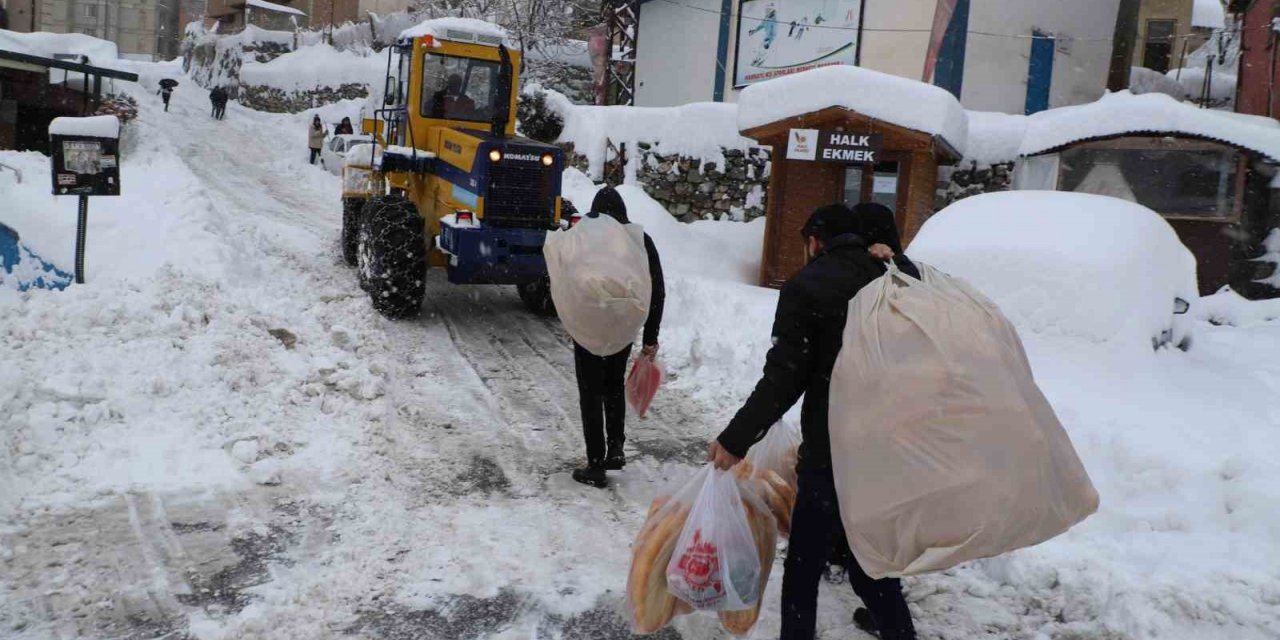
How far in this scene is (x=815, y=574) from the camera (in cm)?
305

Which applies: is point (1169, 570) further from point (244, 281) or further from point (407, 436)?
point (244, 281)

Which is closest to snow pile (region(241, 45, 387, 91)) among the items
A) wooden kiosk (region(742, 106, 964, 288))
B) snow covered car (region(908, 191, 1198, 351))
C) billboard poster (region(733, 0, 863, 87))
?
billboard poster (region(733, 0, 863, 87))

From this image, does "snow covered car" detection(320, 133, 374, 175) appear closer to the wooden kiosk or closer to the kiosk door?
the wooden kiosk

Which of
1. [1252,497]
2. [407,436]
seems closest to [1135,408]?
[1252,497]

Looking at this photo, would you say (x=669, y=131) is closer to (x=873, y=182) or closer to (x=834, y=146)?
(x=873, y=182)

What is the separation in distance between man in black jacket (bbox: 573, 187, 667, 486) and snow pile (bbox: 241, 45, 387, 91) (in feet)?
89.4

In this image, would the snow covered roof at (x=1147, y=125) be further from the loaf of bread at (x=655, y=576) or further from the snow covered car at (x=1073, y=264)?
the loaf of bread at (x=655, y=576)

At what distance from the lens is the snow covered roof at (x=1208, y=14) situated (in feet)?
77.2

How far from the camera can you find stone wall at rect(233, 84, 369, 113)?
106 ft

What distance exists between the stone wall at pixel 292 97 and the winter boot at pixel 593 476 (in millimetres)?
29428

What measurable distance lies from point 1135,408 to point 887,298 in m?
3.98

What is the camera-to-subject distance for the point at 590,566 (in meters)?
4.09

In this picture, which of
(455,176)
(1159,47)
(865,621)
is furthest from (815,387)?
(1159,47)

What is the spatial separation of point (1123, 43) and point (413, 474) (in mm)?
16822
